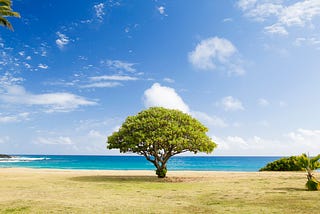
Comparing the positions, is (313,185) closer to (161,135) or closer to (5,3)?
(161,135)

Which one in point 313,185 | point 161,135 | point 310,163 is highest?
point 161,135

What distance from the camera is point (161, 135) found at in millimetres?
37938

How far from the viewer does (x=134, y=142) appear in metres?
38.4

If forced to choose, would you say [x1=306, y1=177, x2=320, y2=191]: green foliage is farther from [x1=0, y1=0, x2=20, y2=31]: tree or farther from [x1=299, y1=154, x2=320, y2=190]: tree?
[x1=0, y1=0, x2=20, y2=31]: tree

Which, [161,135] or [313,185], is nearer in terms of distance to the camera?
[313,185]

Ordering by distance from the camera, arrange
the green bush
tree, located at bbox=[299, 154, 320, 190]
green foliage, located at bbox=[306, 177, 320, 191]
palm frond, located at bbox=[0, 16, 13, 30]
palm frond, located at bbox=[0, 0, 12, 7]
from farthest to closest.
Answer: the green bush < palm frond, located at bbox=[0, 16, 13, 30] < palm frond, located at bbox=[0, 0, 12, 7] < tree, located at bbox=[299, 154, 320, 190] < green foliage, located at bbox=[306, 177, 320, 191]

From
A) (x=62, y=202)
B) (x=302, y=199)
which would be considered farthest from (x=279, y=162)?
(x=62, y=202)

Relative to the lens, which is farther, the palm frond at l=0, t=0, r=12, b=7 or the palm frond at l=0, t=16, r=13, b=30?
the palm frond at l=0, t=16, r=13, b=30

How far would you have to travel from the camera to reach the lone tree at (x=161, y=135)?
38.1m

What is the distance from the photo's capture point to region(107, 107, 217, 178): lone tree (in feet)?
125

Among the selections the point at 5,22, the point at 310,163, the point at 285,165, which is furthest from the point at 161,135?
the point at 285,165

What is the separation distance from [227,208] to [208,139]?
910 inches

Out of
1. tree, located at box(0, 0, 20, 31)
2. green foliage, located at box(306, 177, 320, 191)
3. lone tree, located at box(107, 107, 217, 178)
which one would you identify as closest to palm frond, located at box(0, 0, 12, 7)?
tree, located at box(0, 0, 20, 31)

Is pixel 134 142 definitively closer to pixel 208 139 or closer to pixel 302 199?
pixel 208 139
